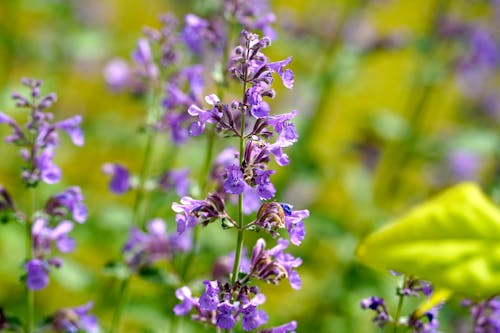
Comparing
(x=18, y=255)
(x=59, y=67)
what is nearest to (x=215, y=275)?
(x=18, y=255)

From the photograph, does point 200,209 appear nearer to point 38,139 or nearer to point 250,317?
point 250,317

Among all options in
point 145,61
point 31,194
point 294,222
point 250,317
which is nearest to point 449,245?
point 294,222

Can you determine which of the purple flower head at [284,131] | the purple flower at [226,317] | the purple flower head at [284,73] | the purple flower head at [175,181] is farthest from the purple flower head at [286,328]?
the purple flower head at [175,181]

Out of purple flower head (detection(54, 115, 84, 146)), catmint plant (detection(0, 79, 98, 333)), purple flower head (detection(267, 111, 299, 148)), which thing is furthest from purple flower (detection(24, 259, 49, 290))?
purple flower head (detection(267, 111, 299, 148))

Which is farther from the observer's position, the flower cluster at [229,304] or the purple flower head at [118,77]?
the purple flower head at [118,77]

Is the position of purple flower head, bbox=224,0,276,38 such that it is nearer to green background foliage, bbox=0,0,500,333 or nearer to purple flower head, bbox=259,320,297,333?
Result: green background foliage, bbox=0,0,500,333

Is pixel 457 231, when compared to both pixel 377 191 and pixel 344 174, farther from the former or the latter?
pixel 377 191

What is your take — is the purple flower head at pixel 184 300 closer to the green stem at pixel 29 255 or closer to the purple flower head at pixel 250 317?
the purple flower head at pixel 250 317
